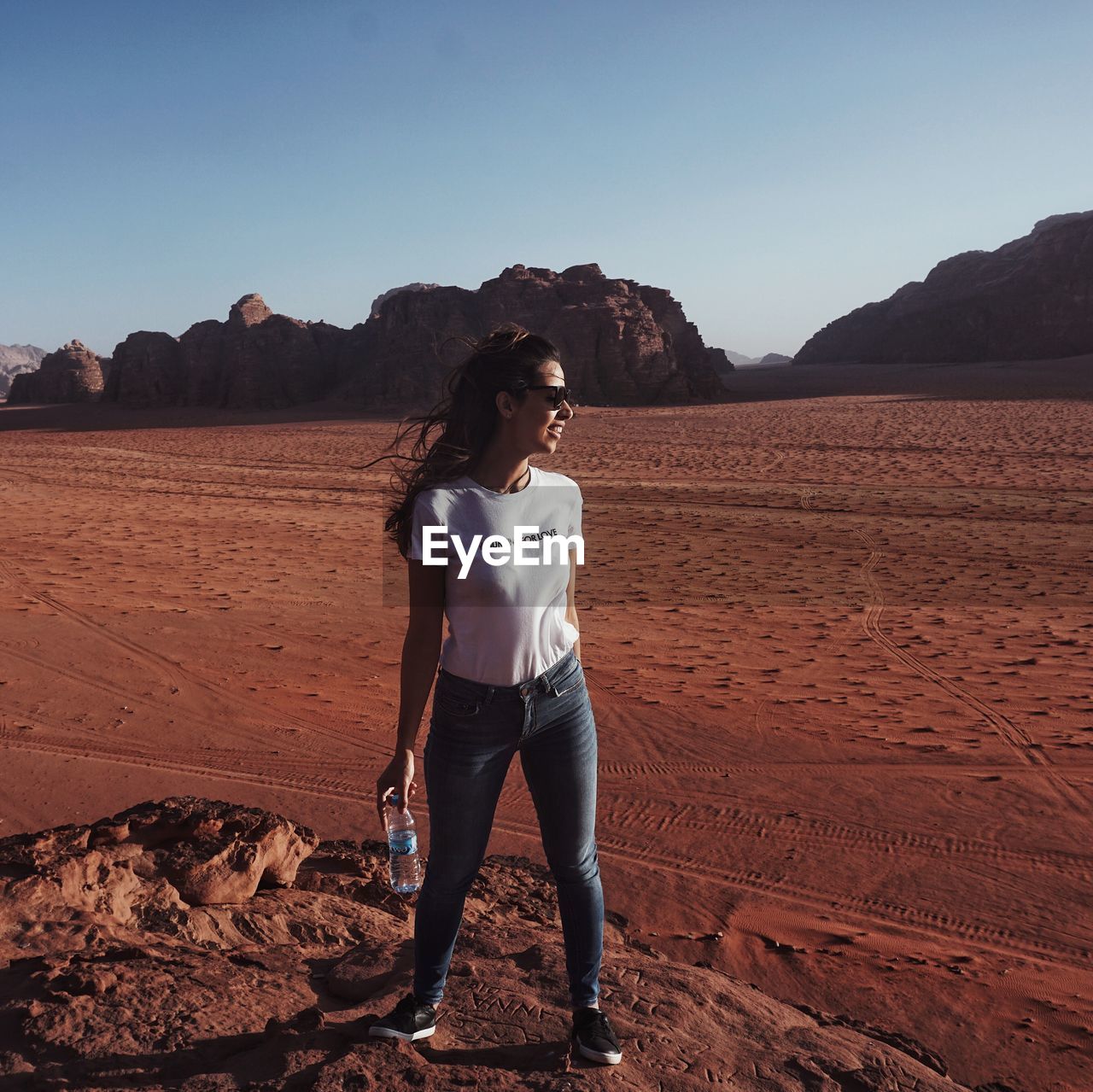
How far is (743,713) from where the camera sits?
6.70 meters

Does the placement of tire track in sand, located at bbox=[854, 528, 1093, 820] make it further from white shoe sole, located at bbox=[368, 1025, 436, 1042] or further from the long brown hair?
the long brown hair

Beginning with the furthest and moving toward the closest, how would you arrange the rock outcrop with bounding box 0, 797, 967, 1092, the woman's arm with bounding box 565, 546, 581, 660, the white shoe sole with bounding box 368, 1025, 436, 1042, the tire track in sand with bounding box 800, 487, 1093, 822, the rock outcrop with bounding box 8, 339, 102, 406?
the rock outcrop with bounding box 8, 339, 102, 406, the tire track in sand with bounding box 800, 487, 1093, 822, the woman's arm with bounding box 565, 546, 581, 660, the white shoe sole with bounding box 368, 1025, 436, 1042, the rock outcrop with bounding box 0, 797, 967, 1092

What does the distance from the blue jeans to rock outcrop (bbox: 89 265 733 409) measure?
52195mm

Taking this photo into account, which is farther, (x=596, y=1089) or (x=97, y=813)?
(x=97, y=813)

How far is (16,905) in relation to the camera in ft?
10.6

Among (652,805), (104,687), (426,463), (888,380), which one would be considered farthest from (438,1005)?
(888,380)

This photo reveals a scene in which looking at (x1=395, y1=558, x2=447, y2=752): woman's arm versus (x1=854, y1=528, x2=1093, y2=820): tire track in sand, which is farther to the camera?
(x1=854, y1=528, x2=1093, y2=820): tire track in sand

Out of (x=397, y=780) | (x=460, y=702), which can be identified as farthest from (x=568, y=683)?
(x=397, y=780)

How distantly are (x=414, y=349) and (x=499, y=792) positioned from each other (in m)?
59.4

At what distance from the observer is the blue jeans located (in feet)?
8.00

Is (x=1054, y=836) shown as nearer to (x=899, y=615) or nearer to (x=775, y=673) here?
(x=775, y=673)

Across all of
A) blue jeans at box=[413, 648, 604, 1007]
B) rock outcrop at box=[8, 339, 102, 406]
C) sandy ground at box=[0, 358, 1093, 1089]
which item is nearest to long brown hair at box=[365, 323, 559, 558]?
blue jeans at box=[413, 648, 604, 1007]

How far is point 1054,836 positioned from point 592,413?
41587mm

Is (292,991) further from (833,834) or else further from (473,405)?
(833,834)
